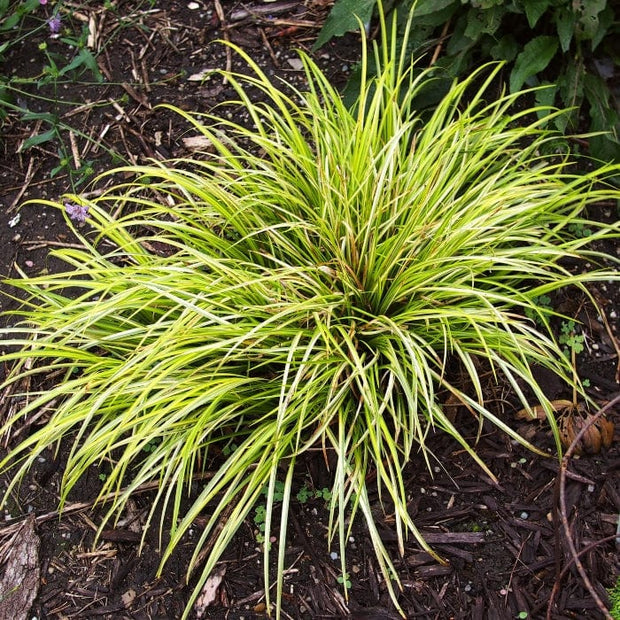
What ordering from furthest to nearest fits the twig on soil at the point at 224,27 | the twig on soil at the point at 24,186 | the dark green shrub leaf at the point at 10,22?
the twig on soil at the point at 224,27 → the dark green shrub leaf at the point at 10,22 → the twig on soil at the point at 24,186

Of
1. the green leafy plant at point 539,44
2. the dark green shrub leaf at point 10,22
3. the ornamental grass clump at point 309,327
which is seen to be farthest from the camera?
the dark green shrub leaf at point 10,22

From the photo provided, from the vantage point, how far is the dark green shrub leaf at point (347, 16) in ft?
8.43

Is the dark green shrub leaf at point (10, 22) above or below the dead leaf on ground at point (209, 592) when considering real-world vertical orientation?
above

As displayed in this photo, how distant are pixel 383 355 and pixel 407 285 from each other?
223 mm

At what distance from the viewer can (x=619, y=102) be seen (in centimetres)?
255

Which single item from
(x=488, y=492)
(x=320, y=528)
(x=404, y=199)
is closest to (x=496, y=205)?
(x=404, y=199)

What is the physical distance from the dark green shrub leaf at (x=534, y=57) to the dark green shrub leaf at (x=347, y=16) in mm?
549

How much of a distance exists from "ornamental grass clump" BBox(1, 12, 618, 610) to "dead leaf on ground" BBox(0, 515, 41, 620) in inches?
9.1

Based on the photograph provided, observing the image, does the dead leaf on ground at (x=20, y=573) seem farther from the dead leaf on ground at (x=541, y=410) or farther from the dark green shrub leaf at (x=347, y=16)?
the dark green shrub leaf at (x=347, y=16)

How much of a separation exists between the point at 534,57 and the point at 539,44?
1.9 inches

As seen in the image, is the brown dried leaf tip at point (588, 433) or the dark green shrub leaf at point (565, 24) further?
the dark green shrub leaf at point (565, 24)

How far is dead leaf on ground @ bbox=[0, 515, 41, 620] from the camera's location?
1988mm

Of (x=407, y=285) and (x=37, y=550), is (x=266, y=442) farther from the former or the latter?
(x=37, y=550)

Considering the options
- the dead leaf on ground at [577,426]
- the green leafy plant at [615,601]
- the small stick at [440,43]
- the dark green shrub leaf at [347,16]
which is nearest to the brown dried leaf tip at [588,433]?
the dead leaf on ground at [577,426]
